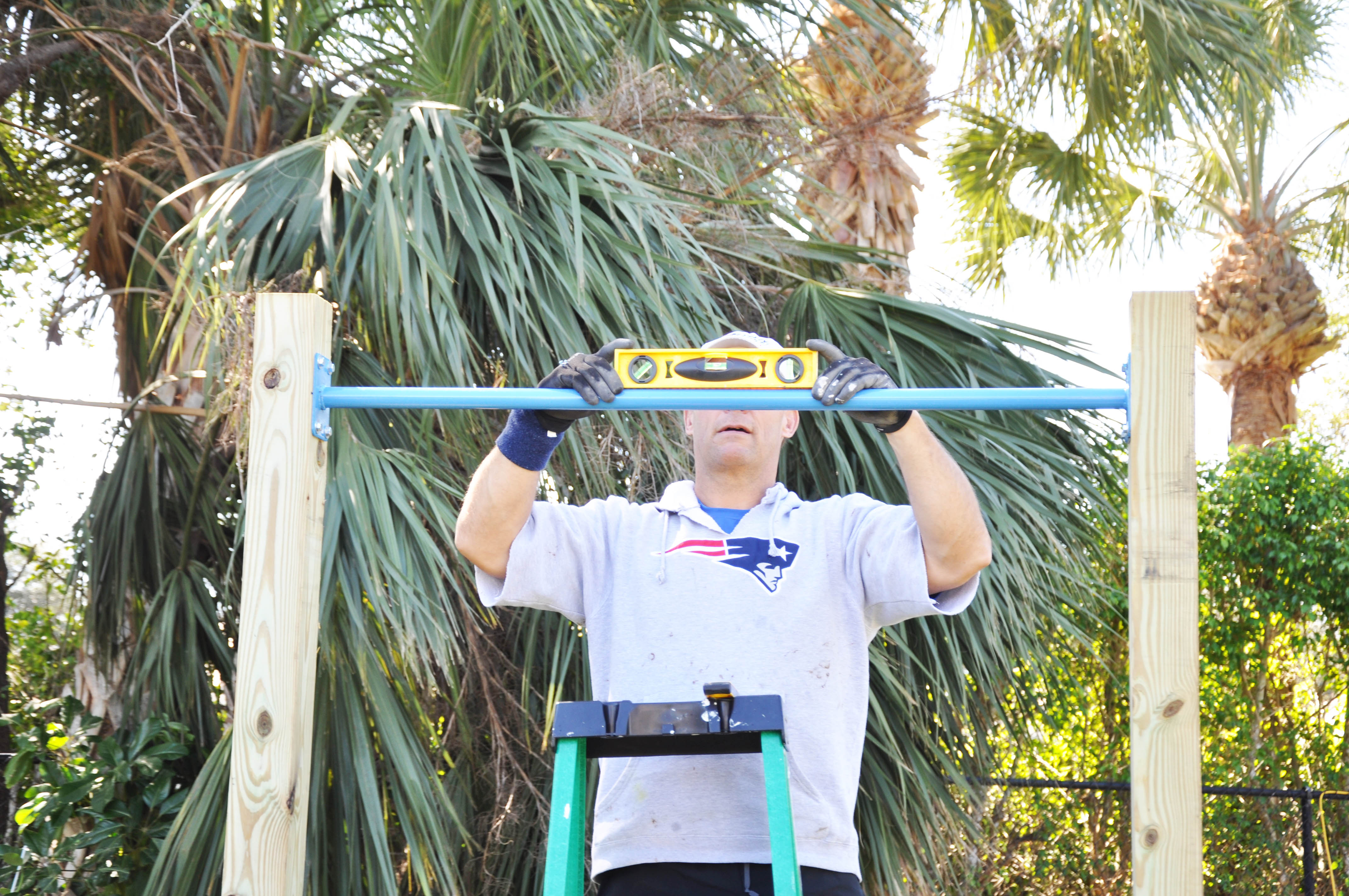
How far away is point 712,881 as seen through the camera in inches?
70.5

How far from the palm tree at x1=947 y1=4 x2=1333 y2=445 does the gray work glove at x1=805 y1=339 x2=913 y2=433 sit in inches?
159

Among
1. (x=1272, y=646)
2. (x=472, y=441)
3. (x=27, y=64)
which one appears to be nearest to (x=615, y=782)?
(x=472, y=441)

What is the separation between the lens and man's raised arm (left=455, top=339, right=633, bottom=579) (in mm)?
1696

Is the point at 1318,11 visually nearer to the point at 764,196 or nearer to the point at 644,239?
the point at 764,196

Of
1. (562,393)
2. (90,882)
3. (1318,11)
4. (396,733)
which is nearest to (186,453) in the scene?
(90,882)

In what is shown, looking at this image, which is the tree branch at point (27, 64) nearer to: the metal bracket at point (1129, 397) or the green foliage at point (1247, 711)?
the metal bracket at point (1129, 397)

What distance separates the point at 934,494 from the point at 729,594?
0.38m

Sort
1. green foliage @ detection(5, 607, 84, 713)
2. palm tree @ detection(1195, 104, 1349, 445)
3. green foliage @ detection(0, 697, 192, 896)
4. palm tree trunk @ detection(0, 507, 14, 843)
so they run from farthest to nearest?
palm tree @ detection(1195, 104, 1349, 445) → palm tree trunk @ detection(0, 507, 14, 843) → green foliage @ detection(5, 607, 84, 713) → green foliage @ detection(0, 697, 192, 896)

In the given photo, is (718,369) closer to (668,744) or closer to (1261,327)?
(668,744)

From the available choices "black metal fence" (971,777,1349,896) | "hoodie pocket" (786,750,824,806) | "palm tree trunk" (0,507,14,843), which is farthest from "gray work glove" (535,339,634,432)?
"black metal fence" (971,777,1349,896)

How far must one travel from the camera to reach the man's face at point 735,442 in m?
2.03

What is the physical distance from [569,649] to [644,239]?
1.06m

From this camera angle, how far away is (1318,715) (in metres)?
5.18

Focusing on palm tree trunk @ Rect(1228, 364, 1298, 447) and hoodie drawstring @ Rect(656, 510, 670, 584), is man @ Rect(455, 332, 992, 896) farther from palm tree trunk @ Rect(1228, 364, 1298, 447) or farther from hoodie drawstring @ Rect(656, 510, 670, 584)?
palm tree trunk @ Rect(1228, 364, 1298, 447)
